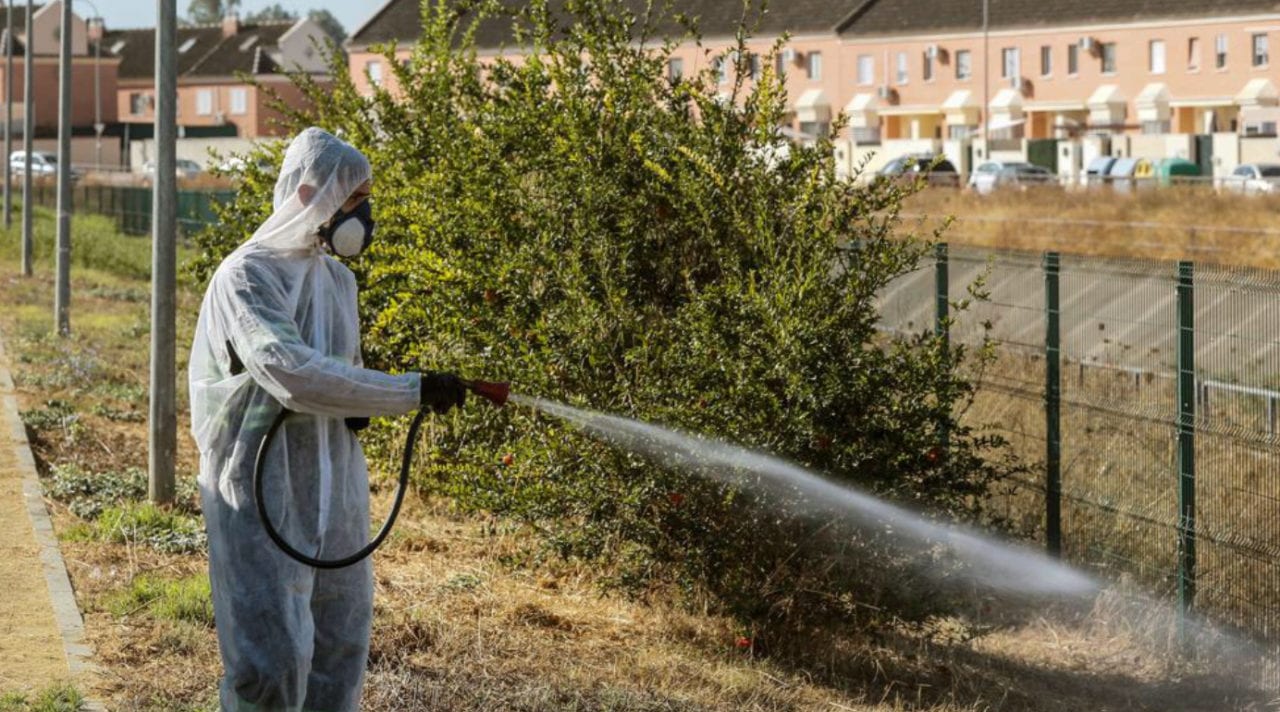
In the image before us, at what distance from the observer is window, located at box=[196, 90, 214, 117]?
10181cm

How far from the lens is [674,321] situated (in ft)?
26.2

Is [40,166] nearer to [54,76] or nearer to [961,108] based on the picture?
[54,76]

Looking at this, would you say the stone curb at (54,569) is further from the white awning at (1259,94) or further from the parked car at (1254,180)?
the white awning at (1259,94)

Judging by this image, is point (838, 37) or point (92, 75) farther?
point (92, 75)

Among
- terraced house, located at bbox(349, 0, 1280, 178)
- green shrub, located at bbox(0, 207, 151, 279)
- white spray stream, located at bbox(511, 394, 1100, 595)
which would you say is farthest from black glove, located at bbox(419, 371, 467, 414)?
terraced house, located at bbox(349, 0, 1280, 178)

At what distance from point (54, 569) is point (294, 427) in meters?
4.02

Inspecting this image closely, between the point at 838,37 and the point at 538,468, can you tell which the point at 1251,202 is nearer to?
the point at 538,468

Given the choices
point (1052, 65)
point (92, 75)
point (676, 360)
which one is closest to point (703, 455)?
point (676, 360)

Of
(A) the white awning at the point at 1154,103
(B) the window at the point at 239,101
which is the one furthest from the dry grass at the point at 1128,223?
(B) the window at the point at 239,101

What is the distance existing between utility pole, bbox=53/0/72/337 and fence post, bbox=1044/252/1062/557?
12197 millimetres

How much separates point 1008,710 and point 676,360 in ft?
6.92

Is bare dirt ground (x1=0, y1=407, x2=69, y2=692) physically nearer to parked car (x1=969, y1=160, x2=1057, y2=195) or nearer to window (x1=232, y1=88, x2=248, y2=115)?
parked car (x1=969, y1=160, x2=1057, y2=195)

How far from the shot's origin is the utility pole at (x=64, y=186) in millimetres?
19750

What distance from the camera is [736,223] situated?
8.08 metres
